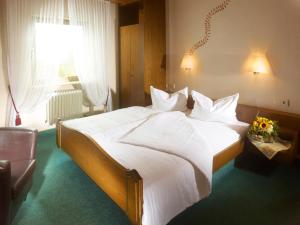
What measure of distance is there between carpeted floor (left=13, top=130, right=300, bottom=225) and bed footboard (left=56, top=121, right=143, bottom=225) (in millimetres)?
221

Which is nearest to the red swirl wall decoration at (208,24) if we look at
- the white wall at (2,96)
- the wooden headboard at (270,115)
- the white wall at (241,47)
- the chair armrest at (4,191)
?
the white wall at (241,47)

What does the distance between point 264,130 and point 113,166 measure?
72.9 inches

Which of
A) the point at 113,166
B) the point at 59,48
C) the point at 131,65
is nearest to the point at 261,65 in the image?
the point at 131,65

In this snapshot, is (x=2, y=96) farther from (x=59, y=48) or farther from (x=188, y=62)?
(x=188, y=62)

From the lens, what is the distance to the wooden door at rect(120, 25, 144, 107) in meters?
4.28

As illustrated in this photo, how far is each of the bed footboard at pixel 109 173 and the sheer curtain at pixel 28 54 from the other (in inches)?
40.6

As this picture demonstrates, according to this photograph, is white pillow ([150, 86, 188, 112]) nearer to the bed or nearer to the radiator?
the bed

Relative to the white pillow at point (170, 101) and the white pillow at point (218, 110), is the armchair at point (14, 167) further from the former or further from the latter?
the white pillow at point (218, 110)

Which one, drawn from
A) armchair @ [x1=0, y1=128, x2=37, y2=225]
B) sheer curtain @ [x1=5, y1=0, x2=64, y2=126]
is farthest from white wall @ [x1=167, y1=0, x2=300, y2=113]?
armchair @ [x1=0, y1=128, x2=37, y2=225]

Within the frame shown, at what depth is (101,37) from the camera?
4312mm

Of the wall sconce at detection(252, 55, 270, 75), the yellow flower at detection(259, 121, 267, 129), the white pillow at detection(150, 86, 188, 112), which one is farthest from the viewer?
the white pillow at detection(150, 86, 188, 112)

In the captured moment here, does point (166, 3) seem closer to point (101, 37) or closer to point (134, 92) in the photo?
point (101, 37)

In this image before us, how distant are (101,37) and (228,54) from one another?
7.19 ft

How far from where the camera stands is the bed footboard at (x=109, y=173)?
171 cm
